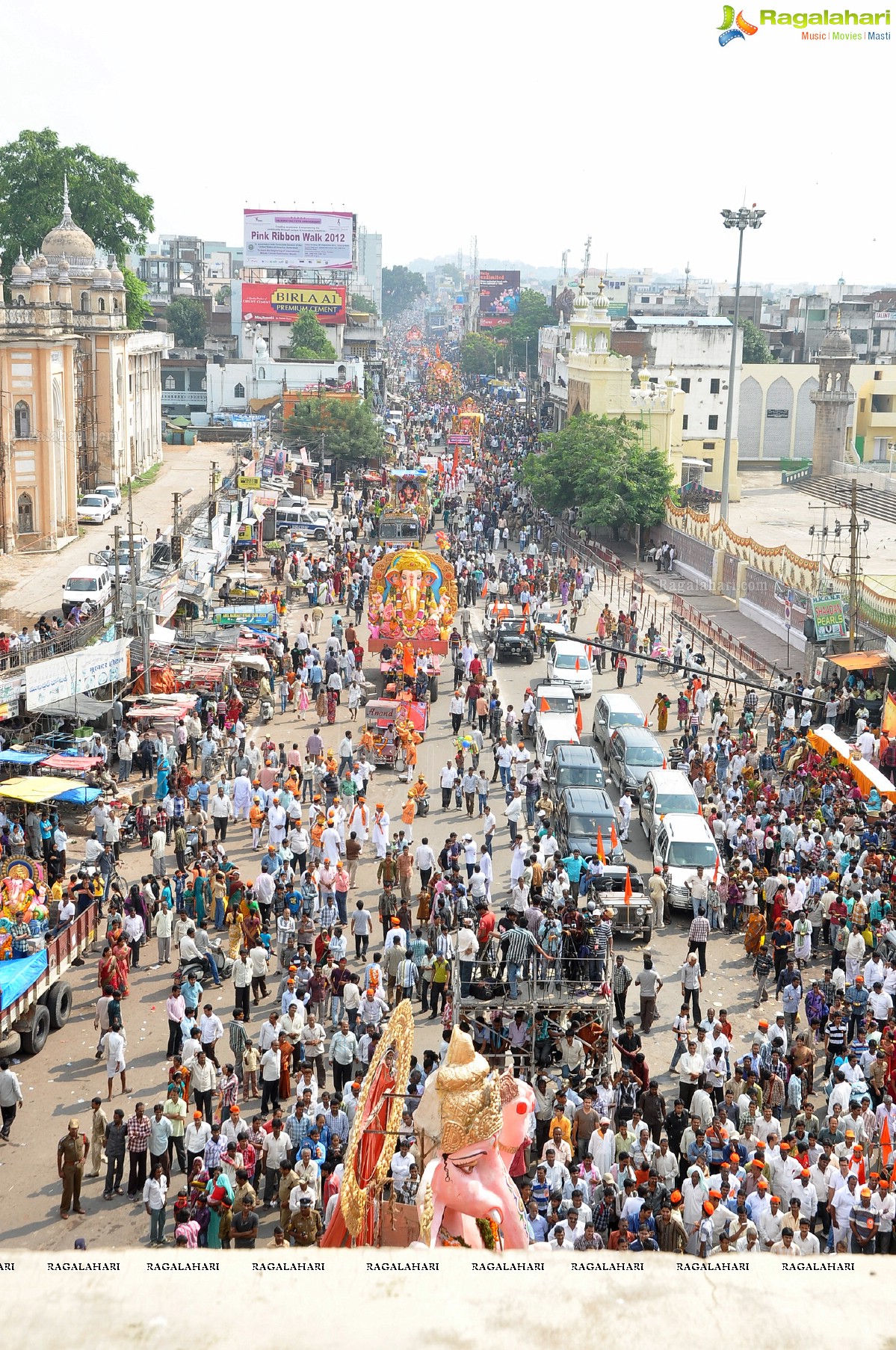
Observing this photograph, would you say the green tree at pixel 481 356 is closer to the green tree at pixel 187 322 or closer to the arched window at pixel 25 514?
the green tree at pixel 187 322

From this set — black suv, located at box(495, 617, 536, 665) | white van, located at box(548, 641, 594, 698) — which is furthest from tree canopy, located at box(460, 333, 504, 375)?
white van, located at box(548, 641, 594, 698)

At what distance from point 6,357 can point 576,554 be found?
1766cm

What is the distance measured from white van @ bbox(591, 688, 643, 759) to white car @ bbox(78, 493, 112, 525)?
2660cm

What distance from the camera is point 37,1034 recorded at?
14758 millimetres

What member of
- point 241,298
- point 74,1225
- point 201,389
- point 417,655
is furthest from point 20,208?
point 74,1225

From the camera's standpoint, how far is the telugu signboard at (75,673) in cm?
2250

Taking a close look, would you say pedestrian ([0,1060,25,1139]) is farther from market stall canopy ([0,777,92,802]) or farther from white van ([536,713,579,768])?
white van ([536,713,579,768])

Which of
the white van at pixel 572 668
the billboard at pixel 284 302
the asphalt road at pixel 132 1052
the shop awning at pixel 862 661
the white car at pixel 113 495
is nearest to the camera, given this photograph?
the asphalt road at pixel 132 1052

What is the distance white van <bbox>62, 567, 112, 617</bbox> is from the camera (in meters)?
33.7

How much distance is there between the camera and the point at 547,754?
24172mm

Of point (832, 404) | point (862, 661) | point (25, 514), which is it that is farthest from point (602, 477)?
point (832, 404)

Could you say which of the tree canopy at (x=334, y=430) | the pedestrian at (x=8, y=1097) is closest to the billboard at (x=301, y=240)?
the tree canopy at (x=334, y=430)

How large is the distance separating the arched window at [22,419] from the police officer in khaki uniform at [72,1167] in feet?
111

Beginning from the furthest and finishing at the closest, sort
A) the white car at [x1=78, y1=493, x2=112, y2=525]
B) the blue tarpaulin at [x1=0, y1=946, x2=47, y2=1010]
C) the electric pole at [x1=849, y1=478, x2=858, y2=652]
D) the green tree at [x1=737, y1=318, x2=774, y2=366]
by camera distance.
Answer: the green tree at [x1=737, y1=318, x2=774, y2=366], the white car at [x1=78, y1=493, x2=112, y2=525], the electric pole at [x1=849, y1=478, x2=858, y2=652], the blue tarpaulin at [x1=0, y1=946, x2=47, y2=1010]
